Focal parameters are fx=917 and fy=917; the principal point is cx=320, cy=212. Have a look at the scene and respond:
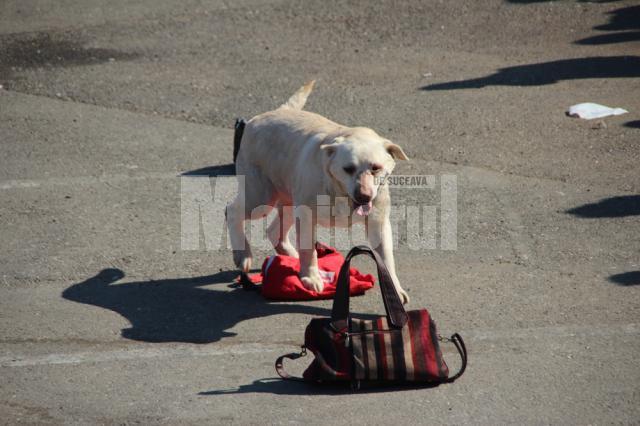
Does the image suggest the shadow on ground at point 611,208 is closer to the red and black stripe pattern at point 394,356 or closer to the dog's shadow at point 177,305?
the dog's shadow at point 177,305

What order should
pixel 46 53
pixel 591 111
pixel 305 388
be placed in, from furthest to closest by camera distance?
pixel 46 53 → pixel 591 111 → pixel 305 388

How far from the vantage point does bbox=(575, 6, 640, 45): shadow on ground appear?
11.7 meters

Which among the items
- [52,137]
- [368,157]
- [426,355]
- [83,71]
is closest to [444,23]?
[83,71]

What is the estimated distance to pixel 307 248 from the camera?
5.91 metres

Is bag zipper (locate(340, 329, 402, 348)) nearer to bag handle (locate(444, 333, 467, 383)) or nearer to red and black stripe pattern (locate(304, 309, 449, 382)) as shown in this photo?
red and black stripe pattern (locate(304, 309, 449, 382))

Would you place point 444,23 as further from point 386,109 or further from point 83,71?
point 83,71

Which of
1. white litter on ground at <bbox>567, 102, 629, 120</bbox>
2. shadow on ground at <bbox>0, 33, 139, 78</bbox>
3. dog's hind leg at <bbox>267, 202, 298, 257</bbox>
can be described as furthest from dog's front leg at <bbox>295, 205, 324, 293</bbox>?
shadow on ground at <bbox>0, 33, 139, 78</bbox>

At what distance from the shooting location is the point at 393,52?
38.1 feet

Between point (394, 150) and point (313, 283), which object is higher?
point (394, 150)

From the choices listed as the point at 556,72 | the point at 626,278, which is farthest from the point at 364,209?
the point at 556,72

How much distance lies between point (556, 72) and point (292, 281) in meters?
5.82

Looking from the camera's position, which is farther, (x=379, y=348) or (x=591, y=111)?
(x=591, y=111)

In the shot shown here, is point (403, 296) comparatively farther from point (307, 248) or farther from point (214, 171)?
point (214, 171)

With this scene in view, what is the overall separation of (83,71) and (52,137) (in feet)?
7.24
